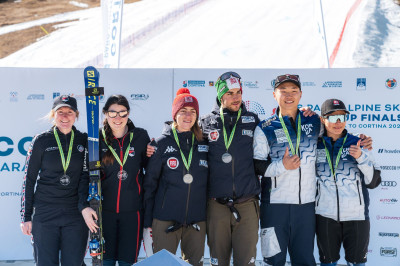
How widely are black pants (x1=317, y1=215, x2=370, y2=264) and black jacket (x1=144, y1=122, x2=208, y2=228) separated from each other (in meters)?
0.84

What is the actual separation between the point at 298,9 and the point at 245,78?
625 centimetres

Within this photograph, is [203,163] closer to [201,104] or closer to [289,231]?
[289,231]

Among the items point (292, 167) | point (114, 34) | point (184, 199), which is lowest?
point (184, 199)

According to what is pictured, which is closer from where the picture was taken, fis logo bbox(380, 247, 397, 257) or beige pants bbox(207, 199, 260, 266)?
beige pants bbox(207, 199, 260, 266)

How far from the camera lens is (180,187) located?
2.99m

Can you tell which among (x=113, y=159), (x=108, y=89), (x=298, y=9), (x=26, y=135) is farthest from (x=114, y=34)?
(x=298, y=9)

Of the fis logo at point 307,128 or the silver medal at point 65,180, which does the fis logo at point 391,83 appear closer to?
the fis logo at point 307,128

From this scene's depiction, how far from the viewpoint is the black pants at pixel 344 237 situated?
3.01m

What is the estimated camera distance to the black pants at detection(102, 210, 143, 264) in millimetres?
3043

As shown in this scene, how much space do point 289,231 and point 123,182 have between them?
119 centimetres

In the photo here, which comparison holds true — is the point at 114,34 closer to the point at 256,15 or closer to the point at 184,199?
the point at 184,199

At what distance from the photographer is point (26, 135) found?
4.58m

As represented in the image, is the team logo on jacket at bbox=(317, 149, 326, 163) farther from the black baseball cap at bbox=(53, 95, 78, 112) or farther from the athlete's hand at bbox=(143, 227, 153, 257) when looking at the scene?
the black baseball cap at bbox=(53, 95, 78, 112)

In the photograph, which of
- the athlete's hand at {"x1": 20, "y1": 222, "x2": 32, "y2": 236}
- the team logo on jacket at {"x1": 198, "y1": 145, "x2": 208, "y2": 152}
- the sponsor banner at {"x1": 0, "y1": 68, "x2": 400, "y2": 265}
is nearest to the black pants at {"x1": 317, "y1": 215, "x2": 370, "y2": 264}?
the team logo on jacket at {"x1": 198, "y1": 145, "x2": 208, "y2": 152}
